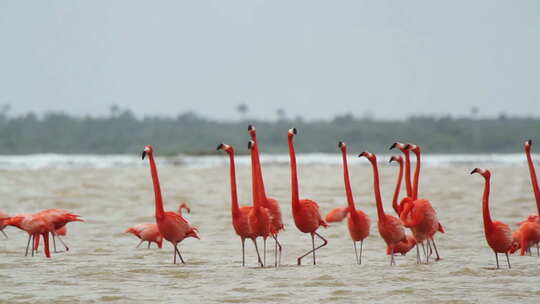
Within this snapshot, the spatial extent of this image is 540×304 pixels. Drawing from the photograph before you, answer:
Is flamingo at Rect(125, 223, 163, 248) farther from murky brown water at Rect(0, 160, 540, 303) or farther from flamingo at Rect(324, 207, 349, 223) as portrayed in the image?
flamingo at Rect(324, 207, 349, 223)

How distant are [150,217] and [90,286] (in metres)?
6.61

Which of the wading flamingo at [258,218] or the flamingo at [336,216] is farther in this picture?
the flamingo at [336,216]

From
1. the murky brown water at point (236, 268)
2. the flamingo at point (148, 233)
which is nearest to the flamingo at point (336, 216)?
the murky brown water at point (236, 268)

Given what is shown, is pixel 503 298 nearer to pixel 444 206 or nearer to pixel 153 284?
pixel 153 284

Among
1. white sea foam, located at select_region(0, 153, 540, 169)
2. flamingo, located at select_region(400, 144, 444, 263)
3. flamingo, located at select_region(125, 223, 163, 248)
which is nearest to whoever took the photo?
flamingo, located at select_region(400, 144, 444, 263)

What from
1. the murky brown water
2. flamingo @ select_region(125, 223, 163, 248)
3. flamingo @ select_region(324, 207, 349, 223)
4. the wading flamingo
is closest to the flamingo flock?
the wading flamingo

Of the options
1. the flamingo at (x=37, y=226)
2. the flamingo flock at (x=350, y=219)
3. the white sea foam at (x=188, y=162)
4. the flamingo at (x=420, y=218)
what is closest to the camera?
the flamingo flock at (x=350, y=219)

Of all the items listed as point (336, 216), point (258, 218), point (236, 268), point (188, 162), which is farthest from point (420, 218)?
point (188, 162)

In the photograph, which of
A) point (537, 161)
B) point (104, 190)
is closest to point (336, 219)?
point (104, 190)

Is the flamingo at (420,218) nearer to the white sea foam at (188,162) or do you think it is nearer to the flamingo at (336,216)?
the flamingo at (336,216)

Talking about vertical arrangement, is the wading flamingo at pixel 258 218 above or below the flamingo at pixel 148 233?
above

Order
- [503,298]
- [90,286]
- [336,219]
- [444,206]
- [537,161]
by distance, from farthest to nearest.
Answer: [537,161] < [444,206] < [336,219] < [90,286] < [503,298]

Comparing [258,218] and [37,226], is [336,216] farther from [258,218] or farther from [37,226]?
[37,226]

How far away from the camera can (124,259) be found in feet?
29.9
